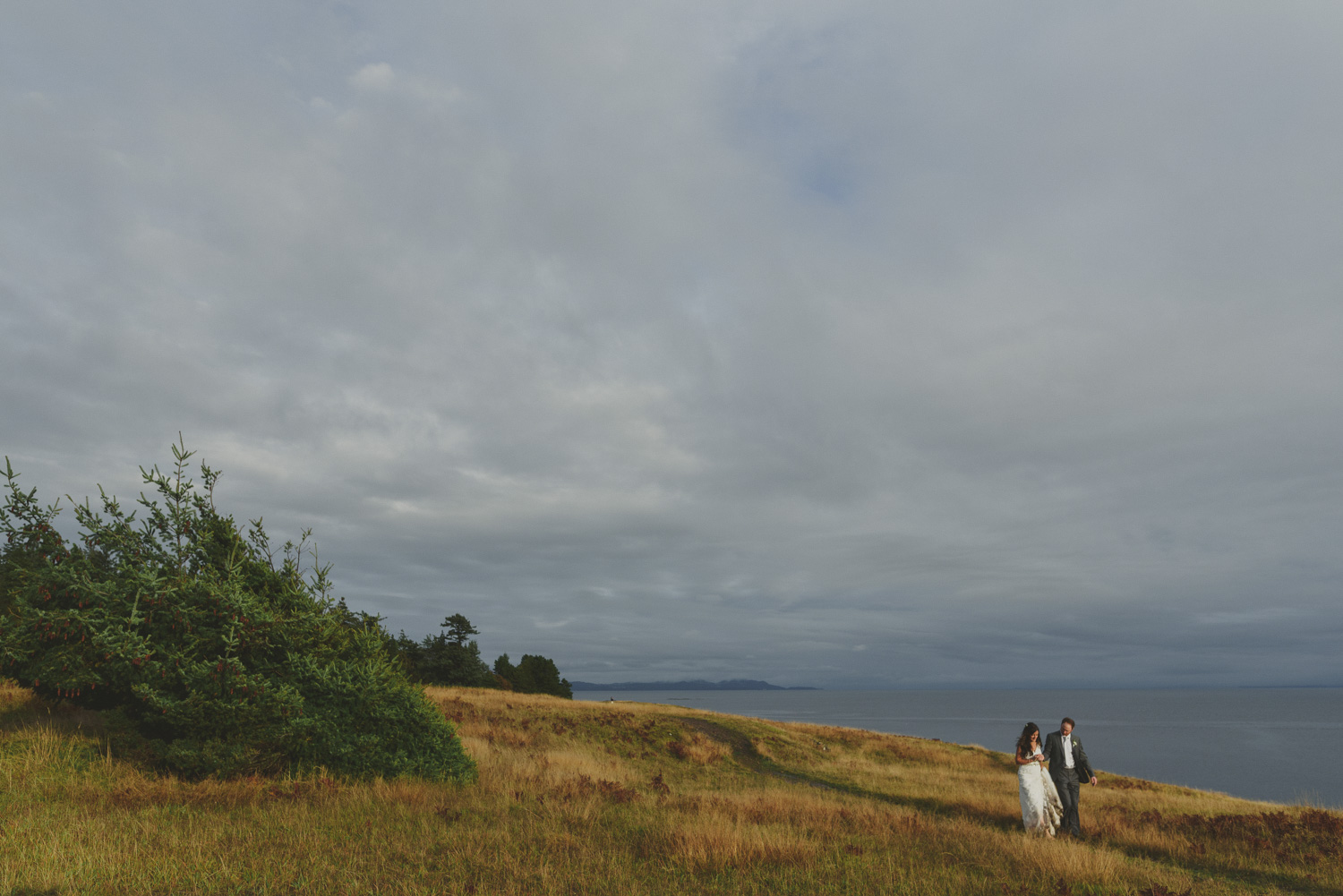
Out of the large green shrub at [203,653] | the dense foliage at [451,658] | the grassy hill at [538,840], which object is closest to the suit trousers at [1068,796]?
the grassy hill at [538,840]

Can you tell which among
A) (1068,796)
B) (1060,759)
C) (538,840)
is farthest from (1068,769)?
(538,840)

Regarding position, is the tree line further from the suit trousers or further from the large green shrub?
the suit trousers

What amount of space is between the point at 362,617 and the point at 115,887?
730 centimetres

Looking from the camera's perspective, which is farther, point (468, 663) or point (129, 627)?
point (468, 663)

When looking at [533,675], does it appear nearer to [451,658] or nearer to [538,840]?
[451,658]

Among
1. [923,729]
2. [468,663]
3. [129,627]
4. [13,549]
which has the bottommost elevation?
[923,729]

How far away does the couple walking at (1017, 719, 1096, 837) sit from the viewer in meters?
13.5

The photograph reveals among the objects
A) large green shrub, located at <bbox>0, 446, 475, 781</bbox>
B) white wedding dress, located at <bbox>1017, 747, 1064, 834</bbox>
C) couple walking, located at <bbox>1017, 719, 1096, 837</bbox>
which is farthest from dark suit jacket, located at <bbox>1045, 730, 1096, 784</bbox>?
large green shrub, located at <bbox>0, 446, 475, 781</bbox>

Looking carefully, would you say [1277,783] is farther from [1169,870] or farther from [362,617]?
[362,617]

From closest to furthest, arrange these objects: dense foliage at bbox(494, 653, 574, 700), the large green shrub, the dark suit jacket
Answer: the large green shrub, the dark suit jacket, dense foliage at bbox(494, 653, 574, 700)

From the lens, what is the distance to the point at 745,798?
13.8 m

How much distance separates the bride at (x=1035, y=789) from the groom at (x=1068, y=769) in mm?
218

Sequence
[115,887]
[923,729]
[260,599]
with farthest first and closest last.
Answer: [923,729], [260,599], [115,887]

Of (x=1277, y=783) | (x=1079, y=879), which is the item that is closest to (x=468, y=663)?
(x=1079, y=879)
